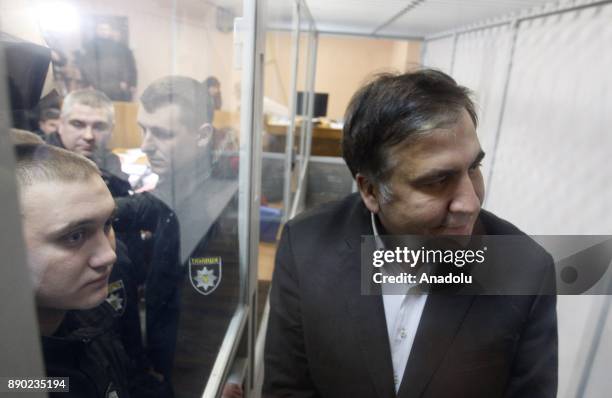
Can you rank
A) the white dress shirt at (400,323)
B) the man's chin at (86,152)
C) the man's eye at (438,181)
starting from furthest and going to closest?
the white dress shirt at (400,323) → the man's eye at (438,181) → the man's chin at (86,152)

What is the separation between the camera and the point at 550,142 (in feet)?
3.94

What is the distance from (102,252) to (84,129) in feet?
0.45

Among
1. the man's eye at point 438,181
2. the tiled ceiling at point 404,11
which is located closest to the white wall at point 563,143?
the tiled ceiling at point 404,11

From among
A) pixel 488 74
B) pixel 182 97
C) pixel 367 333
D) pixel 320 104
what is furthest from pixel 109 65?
pixel 320 104

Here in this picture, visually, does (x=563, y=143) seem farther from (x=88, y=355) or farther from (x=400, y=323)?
(x=88, y=355)

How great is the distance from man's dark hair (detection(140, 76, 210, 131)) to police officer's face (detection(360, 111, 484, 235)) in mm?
412

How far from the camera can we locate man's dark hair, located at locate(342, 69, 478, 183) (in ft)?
2.08

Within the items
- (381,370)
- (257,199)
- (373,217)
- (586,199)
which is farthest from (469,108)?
(257,199)

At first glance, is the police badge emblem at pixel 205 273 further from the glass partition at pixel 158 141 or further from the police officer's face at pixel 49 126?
the police officer's face at pixel 49 126

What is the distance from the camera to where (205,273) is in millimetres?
975

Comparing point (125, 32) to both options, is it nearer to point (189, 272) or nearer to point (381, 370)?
point (189, 272)

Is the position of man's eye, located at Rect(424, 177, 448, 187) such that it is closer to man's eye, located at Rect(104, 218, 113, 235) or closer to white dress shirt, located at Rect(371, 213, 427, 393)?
white dress shirt, located at Rect(371, 213, 427, 393)

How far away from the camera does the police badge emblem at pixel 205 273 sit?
35.8 inches

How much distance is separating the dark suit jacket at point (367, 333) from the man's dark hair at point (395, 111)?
0.15 m
